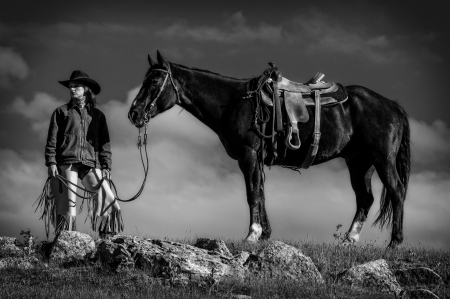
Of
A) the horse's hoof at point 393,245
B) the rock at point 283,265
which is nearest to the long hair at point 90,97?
the rock at point 283,265

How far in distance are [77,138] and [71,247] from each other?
1.80 meters

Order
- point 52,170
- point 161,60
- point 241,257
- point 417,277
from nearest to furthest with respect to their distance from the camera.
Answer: point 241,257
point 417,277
point 52,170
point 161,60

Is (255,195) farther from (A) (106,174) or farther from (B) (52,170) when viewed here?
(B) (52,170)

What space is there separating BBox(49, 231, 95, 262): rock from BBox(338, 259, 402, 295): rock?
13.1 ft

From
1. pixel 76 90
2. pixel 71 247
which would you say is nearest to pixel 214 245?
pixel 71 247

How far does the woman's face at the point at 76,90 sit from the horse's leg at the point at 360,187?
551 centimetres

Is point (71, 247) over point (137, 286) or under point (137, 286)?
over

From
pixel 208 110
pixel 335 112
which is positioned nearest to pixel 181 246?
pixel 208 110

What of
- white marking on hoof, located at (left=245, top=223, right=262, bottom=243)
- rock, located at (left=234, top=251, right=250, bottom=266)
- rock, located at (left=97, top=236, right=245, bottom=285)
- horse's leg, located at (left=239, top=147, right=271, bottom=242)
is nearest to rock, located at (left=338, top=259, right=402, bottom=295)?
rock, located at (left=234, top=251, right=250, bottom=266)

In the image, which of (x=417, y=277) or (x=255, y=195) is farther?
(x=255, y=195)

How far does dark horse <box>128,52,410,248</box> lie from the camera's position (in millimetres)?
12367

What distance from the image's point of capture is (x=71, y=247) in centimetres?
1088

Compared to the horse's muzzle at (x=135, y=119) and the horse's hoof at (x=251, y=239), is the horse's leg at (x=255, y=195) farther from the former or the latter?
the horse's muzzle at (x=135, y=119)

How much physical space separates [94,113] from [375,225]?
5.87 metres
